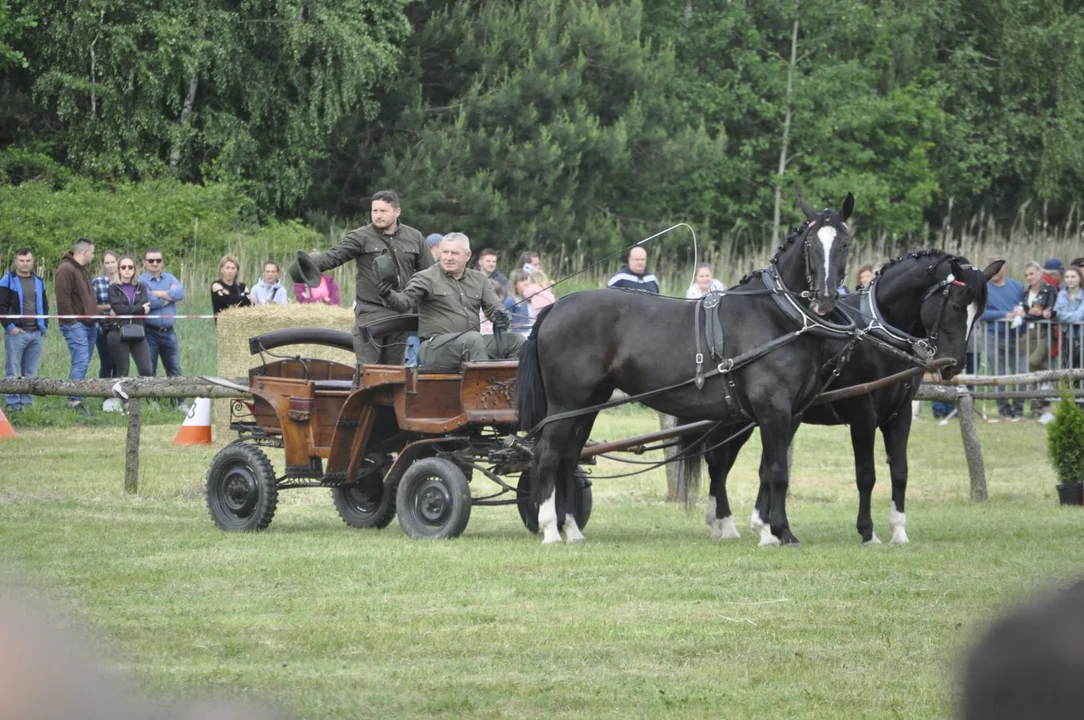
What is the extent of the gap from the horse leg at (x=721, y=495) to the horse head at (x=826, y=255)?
Result: 1540 mm

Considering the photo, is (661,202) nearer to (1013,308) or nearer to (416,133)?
(416,133)

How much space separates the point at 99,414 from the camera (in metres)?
18.5

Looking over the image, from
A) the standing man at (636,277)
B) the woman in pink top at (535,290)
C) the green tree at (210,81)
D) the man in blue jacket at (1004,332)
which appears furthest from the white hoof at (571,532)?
the green tree at (210,81)

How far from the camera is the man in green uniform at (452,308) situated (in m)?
10.5

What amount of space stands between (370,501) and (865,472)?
11.4 feet

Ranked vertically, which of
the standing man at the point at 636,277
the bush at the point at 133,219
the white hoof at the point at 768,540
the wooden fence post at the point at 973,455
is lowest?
the white hoof at the point at 768,540

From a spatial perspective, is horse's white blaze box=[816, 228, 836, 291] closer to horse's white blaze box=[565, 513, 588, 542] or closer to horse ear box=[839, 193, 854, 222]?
horse ear box=[839, 193, 854, 222]

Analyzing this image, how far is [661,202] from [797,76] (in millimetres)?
4900

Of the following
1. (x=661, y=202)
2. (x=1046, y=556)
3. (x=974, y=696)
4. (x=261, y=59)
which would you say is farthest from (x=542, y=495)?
(x=661, y=202)

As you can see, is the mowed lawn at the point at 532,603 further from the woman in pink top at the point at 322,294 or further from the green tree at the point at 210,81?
the green tree at the point at 210,81

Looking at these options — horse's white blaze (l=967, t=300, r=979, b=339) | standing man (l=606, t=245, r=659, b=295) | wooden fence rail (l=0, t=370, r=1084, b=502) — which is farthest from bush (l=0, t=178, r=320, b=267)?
horse's white blaze (l=967, t=300, r=979, b=339)

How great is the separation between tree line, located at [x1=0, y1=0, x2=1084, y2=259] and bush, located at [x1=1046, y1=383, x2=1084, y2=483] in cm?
2071

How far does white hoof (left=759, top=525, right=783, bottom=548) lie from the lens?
33.1ft

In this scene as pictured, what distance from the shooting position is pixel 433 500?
10.4 meters
